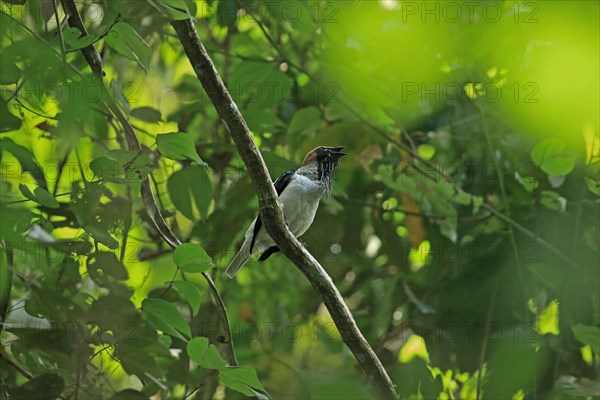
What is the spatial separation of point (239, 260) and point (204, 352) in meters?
1.76

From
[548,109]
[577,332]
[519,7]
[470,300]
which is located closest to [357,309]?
[470,300]

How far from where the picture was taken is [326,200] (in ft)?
13.0

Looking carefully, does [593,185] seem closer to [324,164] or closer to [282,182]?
[324,164]

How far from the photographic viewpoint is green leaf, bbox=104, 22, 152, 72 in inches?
75.2

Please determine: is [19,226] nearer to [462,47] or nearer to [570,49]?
[570,49]

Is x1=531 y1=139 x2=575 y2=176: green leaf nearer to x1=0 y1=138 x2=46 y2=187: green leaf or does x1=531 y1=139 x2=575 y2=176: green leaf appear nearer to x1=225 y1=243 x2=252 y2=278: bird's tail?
x1=225 y1=243 x2=252 y2=278: bird's tail

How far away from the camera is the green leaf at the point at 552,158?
3.07 meters

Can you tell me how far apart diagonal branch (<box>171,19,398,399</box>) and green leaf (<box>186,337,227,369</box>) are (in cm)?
53

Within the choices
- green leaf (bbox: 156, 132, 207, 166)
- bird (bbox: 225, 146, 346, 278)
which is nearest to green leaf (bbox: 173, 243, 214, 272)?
green leaf (bbox: 156, 132, 207, 166)

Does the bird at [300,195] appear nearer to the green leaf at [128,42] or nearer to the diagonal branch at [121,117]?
the diagonal branch at [121,117]

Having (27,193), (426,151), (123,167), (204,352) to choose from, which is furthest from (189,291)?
(426,151)

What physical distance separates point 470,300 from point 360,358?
135 centimetres

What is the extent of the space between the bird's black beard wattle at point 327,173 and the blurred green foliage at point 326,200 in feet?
0.35

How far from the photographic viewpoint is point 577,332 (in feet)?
9.64
